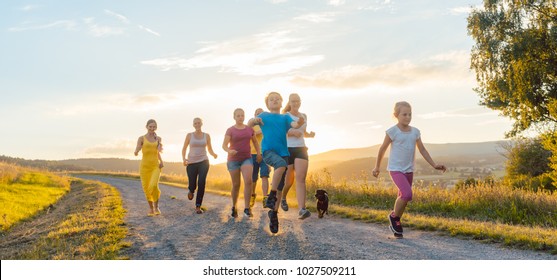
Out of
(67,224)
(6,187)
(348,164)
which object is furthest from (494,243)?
(348,164)

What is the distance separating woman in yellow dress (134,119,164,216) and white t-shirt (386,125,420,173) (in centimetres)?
643

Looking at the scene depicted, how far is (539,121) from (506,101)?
7.75 ft

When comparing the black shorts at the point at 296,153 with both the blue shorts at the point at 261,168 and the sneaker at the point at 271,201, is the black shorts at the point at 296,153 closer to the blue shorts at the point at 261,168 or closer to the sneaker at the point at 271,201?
the blue shorts at the point at 261,168

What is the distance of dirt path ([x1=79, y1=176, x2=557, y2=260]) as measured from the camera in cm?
677

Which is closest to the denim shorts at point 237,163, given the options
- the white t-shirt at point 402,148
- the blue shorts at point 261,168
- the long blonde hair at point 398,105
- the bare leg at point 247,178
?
the bare leg at point 247,178

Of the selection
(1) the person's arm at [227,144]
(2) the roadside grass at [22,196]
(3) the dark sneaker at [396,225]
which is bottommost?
(2) the roadside grass at [22,196]

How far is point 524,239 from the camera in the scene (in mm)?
7879

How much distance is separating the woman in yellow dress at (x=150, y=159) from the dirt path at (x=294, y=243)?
1.99 metres

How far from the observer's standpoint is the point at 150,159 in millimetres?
12469

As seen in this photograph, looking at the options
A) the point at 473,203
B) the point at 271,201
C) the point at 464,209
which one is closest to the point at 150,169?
the point at 271,201

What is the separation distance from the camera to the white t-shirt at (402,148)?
8.00 metres

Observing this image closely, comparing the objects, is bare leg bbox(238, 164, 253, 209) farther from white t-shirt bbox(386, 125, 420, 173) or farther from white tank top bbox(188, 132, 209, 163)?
white t-shirt bbox(386, 125, 420, 173)

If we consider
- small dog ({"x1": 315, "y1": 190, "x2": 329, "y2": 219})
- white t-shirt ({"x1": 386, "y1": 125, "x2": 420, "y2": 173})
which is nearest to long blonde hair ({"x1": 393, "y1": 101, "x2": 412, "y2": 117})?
white t-shirt ({"x1": 386, "y1": 125, "x2": 420, "y2": 173})

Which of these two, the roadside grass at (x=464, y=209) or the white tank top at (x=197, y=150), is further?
the white tank top at (x=197, y=150)
